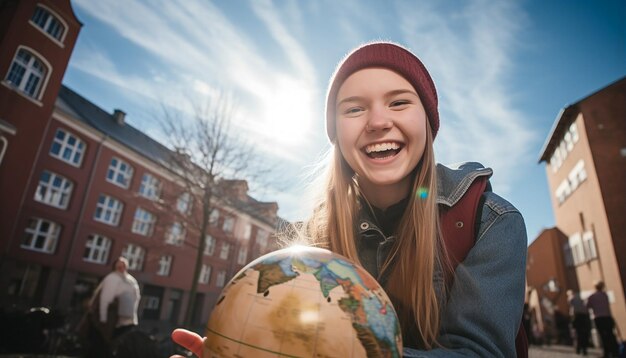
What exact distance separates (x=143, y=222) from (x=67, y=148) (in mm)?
7747

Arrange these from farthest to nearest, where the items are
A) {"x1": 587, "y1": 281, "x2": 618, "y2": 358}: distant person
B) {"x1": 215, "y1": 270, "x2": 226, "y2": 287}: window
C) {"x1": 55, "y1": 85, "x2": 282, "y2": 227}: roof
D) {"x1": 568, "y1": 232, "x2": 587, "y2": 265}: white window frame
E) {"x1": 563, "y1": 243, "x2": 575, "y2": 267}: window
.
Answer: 1. {"x1": 215, "y1": 270, "x2": 226, "y2": 287}: window
2. {"x1": 55, "y1": 85, "x2": 282, "y2": 227}: roof
3. {"x1": 563, "y1": 243, "x2": 575, "y2": 267}: window
4. {"x1": 568, "y1": 232, "x2": 587, "y2": 265}: white window frame
5. {"x1": 587, "y1": 281, "x2": 618, "y2": 358}: distant person

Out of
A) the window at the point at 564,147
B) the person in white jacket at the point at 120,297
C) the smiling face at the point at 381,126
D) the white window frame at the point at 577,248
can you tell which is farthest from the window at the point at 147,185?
the white window frame at the point at 577,248

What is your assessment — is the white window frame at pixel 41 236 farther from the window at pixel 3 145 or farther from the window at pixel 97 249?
the window at pixel 3 145

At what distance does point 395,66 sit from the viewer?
186 centimetres

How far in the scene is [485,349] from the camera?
1216 mm

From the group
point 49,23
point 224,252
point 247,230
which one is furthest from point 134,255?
point 49,23

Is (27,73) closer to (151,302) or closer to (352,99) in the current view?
(151,302)

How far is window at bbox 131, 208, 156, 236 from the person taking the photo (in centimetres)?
2625

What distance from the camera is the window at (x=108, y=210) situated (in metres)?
23.7

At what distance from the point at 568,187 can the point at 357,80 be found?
26.4m

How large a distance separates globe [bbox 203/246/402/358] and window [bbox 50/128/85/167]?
2562 cm

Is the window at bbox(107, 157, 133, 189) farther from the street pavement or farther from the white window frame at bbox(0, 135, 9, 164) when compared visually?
the street pavement

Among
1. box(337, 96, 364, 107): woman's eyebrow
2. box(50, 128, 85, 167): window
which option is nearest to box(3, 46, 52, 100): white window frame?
box(50, 128, 85, 167): window

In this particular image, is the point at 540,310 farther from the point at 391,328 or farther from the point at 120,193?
the point at 120,193
